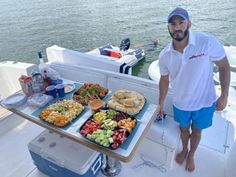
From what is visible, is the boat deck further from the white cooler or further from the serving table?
the serving table

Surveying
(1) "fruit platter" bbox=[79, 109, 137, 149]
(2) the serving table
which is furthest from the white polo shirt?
(1) "fruit platter" bbox=[79, 109, 137, 149]

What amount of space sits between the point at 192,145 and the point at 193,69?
2.37ft

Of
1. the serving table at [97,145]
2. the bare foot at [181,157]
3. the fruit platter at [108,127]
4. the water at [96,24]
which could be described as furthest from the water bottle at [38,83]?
the water at [96,24]

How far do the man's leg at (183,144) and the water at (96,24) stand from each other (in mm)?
5060

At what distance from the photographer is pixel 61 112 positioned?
1518 millimetres

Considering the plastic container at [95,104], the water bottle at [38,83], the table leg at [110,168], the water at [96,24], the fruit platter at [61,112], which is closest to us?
the fruit platter at [61,112]

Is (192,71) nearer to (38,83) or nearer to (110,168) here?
(110,168)

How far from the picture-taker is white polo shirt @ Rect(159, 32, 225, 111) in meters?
1.48

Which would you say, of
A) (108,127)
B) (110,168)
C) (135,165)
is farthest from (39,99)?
(135,165)

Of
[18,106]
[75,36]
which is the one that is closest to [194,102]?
[18,106]

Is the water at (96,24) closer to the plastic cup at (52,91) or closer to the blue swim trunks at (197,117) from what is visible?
the blue swim trunks at (197,117)

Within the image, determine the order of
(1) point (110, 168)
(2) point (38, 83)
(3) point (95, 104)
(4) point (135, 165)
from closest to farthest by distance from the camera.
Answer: (3) point (95, 104), (2) point (38, 83), (1) point (110, 168), (4) point (135, 165)

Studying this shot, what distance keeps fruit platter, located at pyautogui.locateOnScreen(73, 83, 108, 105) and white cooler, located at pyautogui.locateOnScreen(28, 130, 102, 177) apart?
0.38 meters

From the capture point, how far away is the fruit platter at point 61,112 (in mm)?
1448
